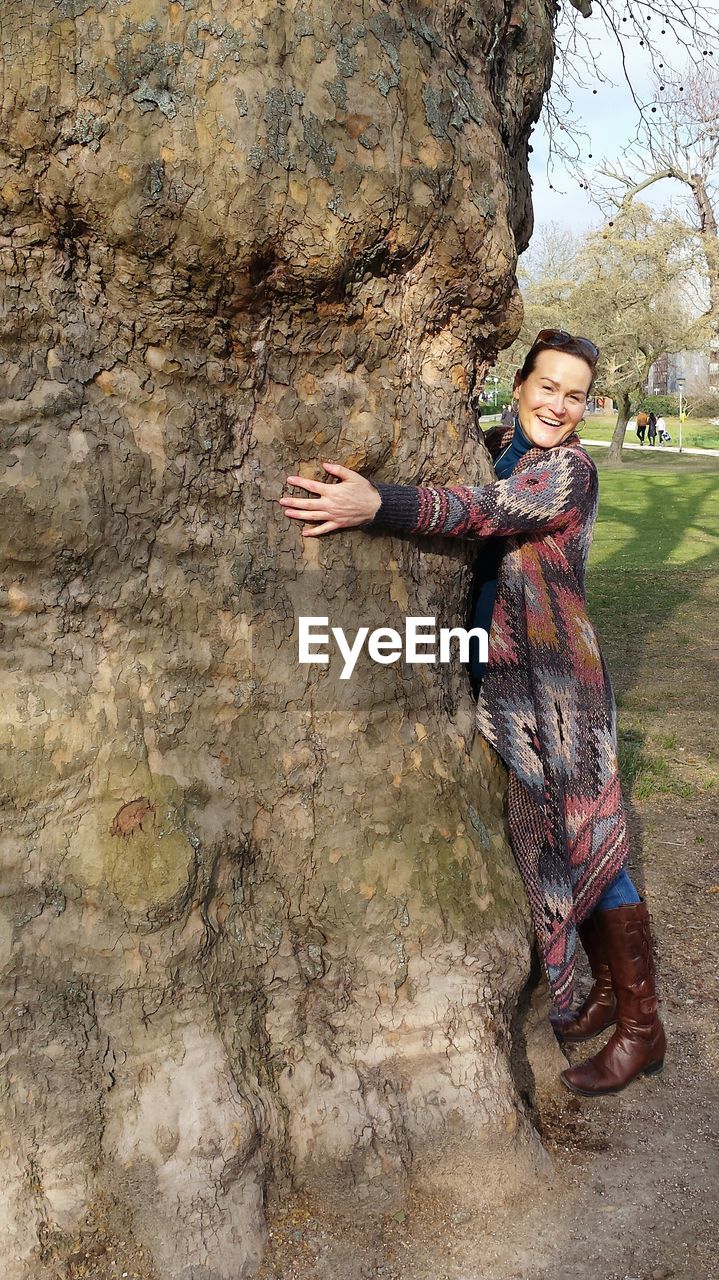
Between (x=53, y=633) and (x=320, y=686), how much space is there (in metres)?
0.65

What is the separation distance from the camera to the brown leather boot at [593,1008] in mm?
3359

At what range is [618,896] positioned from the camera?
322cm

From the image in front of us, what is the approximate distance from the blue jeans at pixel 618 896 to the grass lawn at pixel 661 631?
2360mm

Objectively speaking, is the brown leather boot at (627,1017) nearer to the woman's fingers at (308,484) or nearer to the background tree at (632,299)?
the woman's fingers at (308,484)

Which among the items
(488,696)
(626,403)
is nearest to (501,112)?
(488,696)

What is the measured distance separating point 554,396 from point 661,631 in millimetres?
7067

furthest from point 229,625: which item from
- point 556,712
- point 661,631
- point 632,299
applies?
point 632,299

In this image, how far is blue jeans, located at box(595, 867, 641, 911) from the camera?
10.5 feet

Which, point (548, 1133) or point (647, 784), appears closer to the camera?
point (548, 1133)

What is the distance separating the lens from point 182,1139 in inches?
95.1

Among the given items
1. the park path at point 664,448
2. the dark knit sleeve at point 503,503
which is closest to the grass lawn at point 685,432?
the park path at point 664,448

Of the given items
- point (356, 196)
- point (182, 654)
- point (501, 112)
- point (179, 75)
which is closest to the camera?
point (179, 75)

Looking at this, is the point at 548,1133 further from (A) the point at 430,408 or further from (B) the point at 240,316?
(B) the point at 240,316

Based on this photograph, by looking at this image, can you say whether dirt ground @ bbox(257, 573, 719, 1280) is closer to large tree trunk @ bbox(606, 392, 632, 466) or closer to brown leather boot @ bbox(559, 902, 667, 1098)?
brown leather boot @ bbox(559, 902, 667, 1098)
